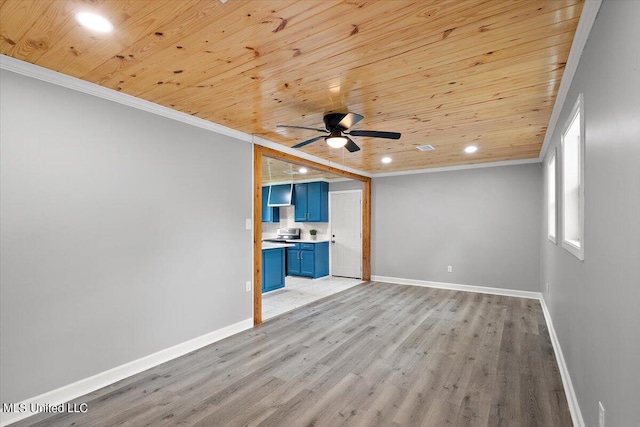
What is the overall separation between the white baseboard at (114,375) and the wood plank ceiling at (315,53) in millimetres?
2344

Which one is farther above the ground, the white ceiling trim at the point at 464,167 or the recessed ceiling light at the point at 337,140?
the white ceiling trim at the point at 464,167

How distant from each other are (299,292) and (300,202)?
2.75 m

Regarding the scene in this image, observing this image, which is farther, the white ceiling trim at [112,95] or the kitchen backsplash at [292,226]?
the kitchen backsplash at [292,226]

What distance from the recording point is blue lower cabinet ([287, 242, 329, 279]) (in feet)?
24.0

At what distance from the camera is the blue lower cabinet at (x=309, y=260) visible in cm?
733

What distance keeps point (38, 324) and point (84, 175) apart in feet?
3.69

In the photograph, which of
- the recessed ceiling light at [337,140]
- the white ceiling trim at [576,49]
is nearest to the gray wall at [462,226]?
the white ceiling trim at [576,49]

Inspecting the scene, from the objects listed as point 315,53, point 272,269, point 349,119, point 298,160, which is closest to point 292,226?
point 272,269

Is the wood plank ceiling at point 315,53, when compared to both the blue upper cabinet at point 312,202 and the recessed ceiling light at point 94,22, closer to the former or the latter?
the recessed ceiling light at point 94,22

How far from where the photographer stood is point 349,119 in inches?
115

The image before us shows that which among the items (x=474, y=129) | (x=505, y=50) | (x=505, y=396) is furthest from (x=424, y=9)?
(x=505, y=396)

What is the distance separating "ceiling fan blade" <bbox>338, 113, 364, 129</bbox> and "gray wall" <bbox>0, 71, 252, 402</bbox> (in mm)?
1498

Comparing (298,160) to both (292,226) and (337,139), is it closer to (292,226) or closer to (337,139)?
(337,139)

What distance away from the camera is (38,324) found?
88.4 inches
